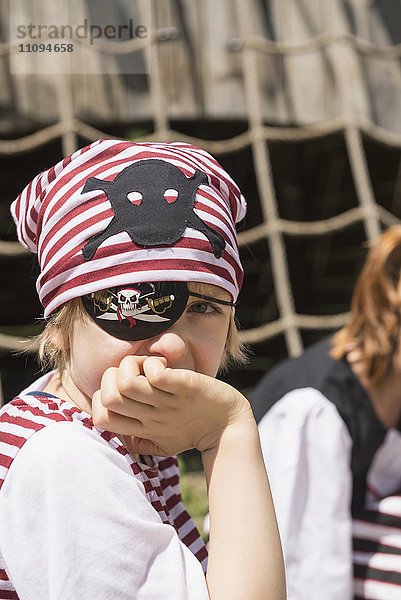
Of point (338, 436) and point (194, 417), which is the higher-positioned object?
point (194, 417)

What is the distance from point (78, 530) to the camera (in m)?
0.56

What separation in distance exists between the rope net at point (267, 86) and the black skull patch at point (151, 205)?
200cm

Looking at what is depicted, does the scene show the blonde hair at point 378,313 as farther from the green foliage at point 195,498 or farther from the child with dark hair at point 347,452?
the green foliage at point 195,498

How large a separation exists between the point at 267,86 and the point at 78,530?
274 centimetres

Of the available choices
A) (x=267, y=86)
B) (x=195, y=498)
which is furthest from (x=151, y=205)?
(x=267, y=86)

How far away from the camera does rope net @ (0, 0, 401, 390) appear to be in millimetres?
2727

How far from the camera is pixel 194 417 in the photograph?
0.65 metres

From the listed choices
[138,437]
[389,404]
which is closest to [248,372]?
[389,404]

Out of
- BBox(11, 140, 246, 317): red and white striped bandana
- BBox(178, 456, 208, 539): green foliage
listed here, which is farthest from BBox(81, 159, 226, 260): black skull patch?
BBox(178, 456, 208, 539): green foliage

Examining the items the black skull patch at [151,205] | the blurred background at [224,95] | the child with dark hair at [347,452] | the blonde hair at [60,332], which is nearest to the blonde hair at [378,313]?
the child with dark hair at [347,452]

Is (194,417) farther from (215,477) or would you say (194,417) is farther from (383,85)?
(383,85)

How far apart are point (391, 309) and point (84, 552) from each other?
100 cm

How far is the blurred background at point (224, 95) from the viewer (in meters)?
2.72

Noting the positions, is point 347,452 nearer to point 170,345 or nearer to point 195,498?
point 170,345
